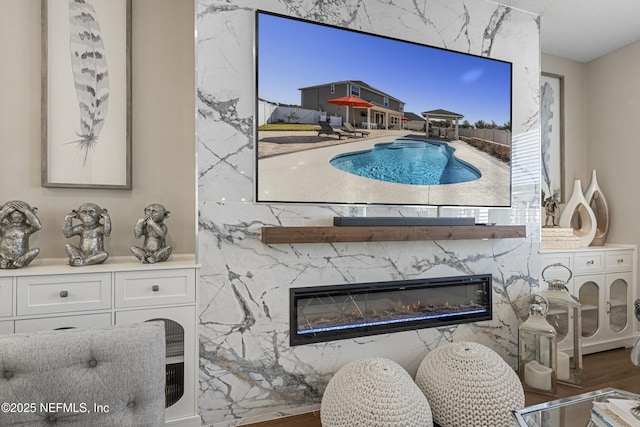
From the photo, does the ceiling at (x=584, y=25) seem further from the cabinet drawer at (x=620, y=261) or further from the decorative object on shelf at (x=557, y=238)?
the cabinet drawer at (x=620, y=261)

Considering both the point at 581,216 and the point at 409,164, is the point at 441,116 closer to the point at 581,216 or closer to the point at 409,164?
the point at 409,164

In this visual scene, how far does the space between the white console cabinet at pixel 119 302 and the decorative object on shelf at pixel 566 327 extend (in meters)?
2.44

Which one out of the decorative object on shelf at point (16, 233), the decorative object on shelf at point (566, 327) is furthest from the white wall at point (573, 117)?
the decorative object on shelf at point (16, 233)

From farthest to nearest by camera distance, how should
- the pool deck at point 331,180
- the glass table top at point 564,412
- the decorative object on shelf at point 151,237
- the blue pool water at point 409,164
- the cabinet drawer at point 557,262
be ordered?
the cabinet drawer at point 557,262 < the blue pool water at point 409,164 < the pool deck at point 331,180 < the decorative object on shelf at point 151,237 < the glass table top at point 564,412

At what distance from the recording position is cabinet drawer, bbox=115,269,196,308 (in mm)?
1854

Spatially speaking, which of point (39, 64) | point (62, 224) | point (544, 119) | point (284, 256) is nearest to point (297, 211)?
point (284, 256)

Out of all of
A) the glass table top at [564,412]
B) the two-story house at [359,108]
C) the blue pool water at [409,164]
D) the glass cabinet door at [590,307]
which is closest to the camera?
the glass table top at [564,412]

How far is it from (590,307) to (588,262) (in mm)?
394

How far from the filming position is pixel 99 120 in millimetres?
2154

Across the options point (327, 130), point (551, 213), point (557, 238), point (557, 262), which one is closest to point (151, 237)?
point (327, 130)

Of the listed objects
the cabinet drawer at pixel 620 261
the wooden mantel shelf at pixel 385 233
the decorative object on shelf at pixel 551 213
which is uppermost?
the decorative object on shelf at pixel 551 213

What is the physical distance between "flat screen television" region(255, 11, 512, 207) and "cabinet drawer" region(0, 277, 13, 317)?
47.1 inches

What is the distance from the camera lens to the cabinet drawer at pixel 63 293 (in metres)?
1.71

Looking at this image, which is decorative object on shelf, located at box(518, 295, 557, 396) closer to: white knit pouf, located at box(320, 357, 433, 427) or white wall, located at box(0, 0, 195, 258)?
white knit pouf, located at box(320, 357, 433, 427)
